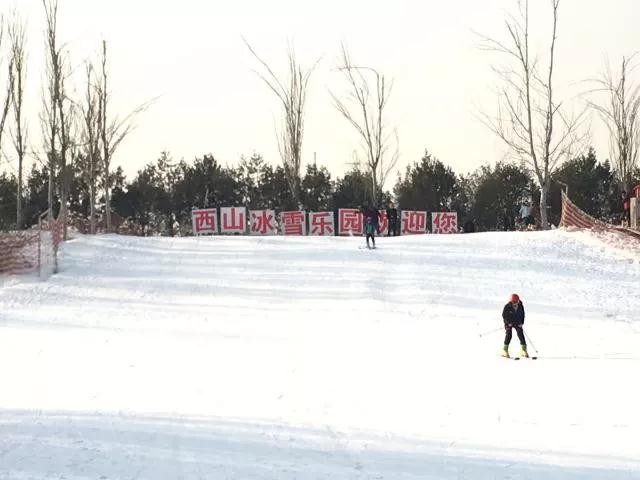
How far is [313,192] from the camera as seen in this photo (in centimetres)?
6366

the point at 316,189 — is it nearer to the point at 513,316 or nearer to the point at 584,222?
the point at 584,222

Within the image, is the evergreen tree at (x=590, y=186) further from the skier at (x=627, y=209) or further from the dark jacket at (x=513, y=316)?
the dark jacket at (x=513, y=316)

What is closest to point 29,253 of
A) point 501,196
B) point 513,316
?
point 513,316

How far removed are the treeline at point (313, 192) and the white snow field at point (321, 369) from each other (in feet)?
113

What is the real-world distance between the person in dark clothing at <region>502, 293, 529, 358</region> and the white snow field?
424 millimetres

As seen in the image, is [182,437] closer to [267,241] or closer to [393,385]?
[393,385]

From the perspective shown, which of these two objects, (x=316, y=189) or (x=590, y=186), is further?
(x=316, y=189)

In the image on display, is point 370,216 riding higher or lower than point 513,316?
higher

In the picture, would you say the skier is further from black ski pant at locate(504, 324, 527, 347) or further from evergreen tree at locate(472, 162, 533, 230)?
evergreen tree at locate(472, 162, 533, 230)

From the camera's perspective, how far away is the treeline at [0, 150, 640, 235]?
5772 cm

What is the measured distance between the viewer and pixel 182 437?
27.3 feet

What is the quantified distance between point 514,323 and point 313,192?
50.7 metres

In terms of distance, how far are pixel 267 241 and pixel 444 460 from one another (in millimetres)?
20018

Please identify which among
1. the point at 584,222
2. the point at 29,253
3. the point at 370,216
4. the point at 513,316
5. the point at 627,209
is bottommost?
the point at 513,316
